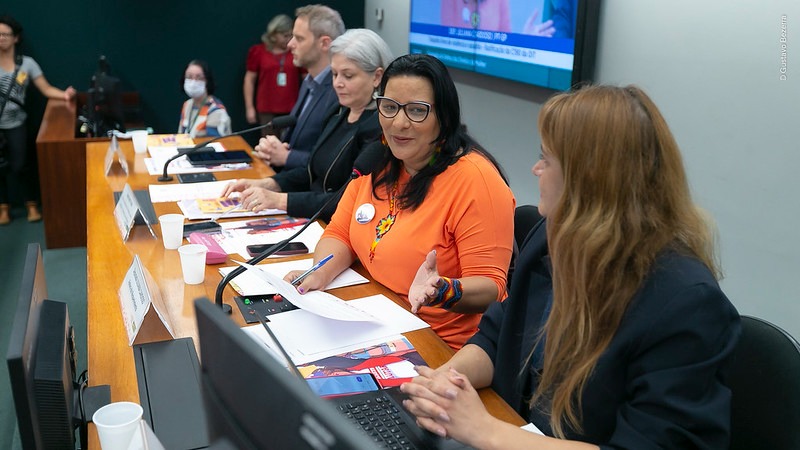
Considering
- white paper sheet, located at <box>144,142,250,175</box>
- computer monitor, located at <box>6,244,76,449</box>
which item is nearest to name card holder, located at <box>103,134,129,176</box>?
white paper sheet, located at <box>144,142,250,175</box>

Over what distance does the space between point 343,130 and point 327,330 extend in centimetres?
129

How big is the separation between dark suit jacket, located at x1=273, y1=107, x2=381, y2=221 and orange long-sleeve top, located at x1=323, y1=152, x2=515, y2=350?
1.79 feet

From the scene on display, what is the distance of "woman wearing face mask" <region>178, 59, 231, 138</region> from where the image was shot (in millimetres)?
4059

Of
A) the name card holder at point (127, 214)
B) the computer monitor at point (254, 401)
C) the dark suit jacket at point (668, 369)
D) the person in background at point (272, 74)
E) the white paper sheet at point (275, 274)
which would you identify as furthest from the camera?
the person in background at point (272, 74)

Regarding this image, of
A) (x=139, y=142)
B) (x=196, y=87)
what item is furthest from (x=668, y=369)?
(x=196, y=87)

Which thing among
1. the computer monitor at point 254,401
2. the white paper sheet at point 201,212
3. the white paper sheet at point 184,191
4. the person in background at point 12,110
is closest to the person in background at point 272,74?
the person in background at point 12,110

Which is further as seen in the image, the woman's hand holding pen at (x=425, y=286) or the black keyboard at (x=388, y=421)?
the woman's hand holding pen at (x=425, y=286)

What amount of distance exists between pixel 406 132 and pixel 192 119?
9.04 feet

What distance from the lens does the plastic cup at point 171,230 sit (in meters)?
2.01

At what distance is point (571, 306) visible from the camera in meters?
1.07

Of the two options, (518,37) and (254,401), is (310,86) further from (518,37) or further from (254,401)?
(254,401)

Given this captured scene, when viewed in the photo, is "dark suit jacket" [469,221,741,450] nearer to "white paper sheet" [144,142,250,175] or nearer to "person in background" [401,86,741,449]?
"person in background" [401,86,741,449]

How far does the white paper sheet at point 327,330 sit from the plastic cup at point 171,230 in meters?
0.61

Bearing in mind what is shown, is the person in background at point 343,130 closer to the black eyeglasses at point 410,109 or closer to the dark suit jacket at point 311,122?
the dark suit jacket at point 311,122
